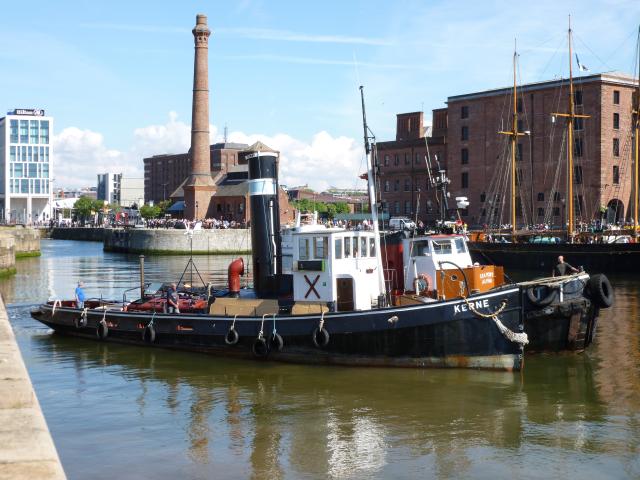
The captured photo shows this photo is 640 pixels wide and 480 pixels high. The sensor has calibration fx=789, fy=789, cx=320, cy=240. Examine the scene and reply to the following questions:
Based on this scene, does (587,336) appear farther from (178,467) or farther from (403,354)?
(178,467)

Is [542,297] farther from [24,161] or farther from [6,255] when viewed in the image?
[24,161]

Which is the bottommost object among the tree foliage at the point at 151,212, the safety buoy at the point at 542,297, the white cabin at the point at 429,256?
the safety buoy at the point at 542,297

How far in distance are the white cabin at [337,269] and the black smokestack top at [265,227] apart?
2285 millimetres

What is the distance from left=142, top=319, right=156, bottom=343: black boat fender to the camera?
24.9 m

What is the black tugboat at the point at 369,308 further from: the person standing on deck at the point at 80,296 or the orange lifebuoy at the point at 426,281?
the person standing on deck at the point at 80,296

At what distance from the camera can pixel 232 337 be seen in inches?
896

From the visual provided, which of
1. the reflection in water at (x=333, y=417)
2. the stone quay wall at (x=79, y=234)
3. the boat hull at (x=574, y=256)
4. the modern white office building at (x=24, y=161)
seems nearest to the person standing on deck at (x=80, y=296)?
the reflection in water at (x=333, y=417)

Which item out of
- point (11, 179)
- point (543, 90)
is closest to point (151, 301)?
point (543, 90)

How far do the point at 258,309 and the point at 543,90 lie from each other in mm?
66360

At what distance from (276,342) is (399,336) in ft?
11.7

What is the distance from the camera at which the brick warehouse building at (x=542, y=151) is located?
77500 millimetres

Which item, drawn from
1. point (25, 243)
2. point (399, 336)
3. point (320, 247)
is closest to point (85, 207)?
point (25, 243)

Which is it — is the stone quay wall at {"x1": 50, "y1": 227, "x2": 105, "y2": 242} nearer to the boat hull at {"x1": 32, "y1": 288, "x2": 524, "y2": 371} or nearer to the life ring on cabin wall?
the boat hull at {"x1": 32, "y1": 288, "x2": 524, "y2": 371}

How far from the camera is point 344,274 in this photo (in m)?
22.0
